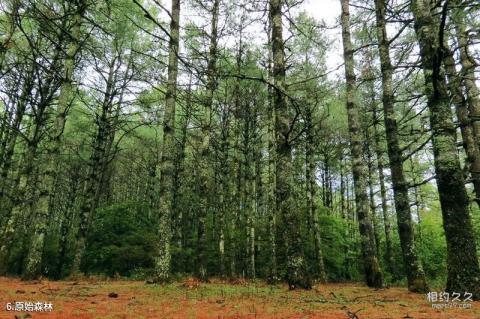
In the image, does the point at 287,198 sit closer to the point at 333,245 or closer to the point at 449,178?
the point at 449,178

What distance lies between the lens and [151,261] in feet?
49.4

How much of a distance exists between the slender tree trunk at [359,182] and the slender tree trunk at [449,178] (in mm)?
3374

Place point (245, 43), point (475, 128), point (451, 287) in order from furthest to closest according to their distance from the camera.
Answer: point (245, 43)
point (475, 128)
point (451, 287)

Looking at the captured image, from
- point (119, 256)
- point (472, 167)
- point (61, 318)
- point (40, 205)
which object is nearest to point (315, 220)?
point (472, 167)

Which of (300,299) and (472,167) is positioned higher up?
(472,167)

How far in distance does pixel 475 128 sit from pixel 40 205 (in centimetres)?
1415

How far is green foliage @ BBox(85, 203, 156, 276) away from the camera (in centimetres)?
1457

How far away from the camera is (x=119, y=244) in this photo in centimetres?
1565

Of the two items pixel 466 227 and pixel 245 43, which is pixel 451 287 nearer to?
pixel 466 227

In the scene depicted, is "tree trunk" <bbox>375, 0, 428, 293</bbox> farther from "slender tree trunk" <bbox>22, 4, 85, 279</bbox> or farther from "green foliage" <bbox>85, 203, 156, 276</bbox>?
"green foliage" <bbox>85, 203, 156, 276</bbox>

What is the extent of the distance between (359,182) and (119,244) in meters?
11.8

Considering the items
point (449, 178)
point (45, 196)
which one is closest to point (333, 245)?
point (449, 178)

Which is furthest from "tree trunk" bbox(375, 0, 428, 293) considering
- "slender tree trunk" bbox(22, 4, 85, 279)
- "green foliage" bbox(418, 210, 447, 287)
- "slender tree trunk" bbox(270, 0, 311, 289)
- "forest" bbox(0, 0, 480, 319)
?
"green foliage" bbox(418, 210, 447, 287)

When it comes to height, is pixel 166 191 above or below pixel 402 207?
above
